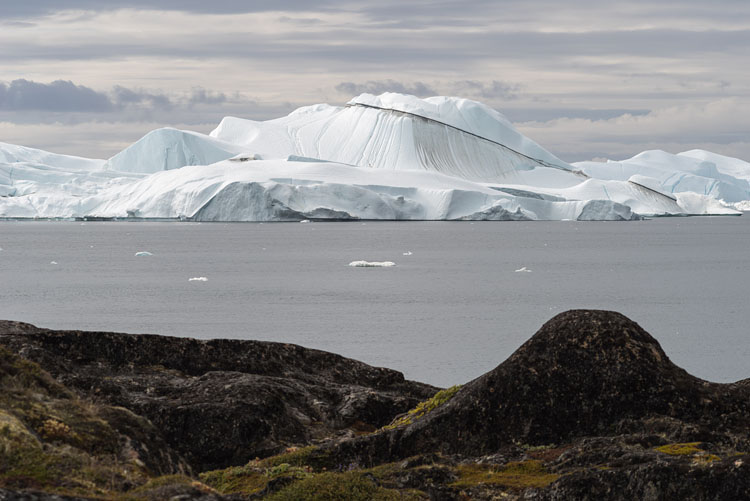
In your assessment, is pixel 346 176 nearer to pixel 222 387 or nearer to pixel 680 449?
pixel 222 387

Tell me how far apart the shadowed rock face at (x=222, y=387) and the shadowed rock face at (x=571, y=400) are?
1.37m

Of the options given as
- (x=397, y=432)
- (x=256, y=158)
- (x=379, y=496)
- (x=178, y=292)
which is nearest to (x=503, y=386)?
(x=397, y=432)

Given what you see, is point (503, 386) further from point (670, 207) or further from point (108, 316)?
point (670, 207)

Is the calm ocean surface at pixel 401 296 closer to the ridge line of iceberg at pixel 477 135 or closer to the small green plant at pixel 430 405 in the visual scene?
the small green plant at pixel 430 405

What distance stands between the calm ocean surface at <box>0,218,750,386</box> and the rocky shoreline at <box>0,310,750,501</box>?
13.2m

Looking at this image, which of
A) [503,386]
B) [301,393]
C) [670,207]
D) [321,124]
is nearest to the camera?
[503,386]

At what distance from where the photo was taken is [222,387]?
30.8 ft

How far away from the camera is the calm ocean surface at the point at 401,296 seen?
2983cm

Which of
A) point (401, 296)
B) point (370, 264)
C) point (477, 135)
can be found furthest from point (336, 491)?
point (477, 135)

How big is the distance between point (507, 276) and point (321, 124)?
453 ft

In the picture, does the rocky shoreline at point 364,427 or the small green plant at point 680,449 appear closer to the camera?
the rocky shoreline at point 364,427

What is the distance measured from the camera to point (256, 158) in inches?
6004

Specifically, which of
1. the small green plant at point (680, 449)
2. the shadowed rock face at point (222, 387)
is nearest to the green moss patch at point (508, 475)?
the small green plant at point (680, 449)

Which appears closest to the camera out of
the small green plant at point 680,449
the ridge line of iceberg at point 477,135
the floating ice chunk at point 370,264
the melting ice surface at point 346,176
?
Result: the small green plant at point 680,449
